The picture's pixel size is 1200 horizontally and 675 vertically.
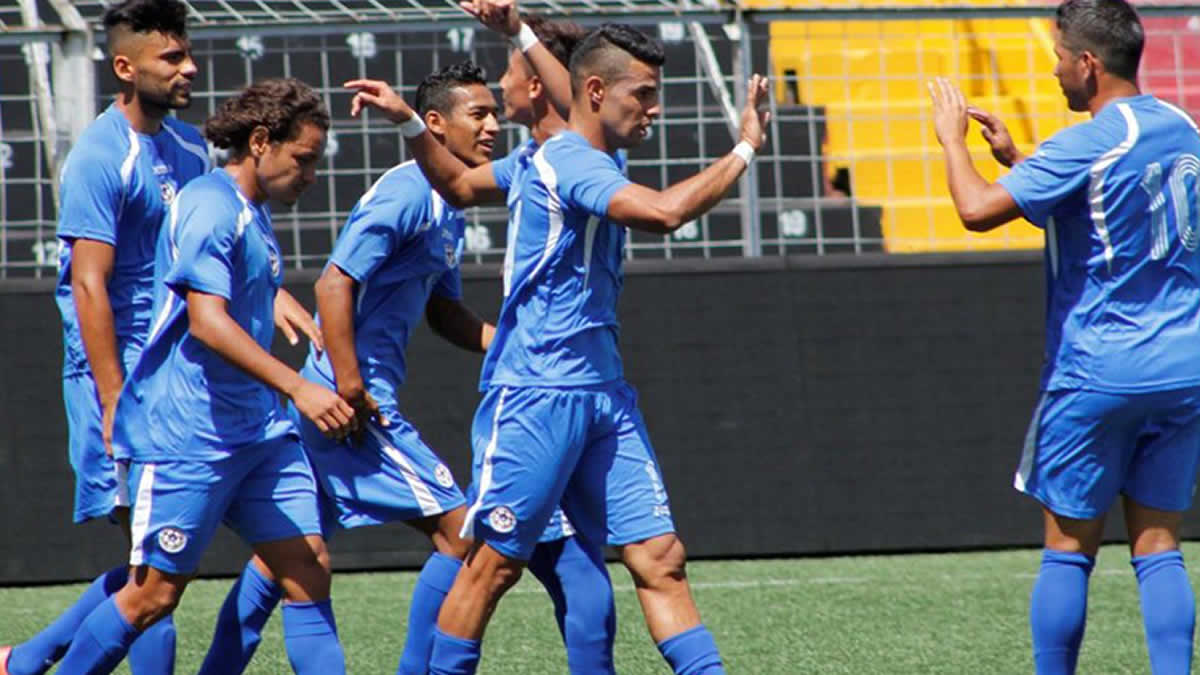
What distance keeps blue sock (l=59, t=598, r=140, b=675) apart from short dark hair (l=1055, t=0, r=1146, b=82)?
2.88 metres

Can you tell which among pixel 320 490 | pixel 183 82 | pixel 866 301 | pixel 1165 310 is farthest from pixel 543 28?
pixel 866 301

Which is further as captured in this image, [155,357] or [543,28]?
[543,28]

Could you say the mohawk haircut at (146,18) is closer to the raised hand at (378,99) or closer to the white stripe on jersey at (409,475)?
the raised hand at (378,99)

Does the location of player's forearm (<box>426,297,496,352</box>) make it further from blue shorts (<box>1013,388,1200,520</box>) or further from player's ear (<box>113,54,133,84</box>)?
blue shorts (<box>1013,388,1200,520</box>)

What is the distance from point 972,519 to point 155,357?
5.19 metres

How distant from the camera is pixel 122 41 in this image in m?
5.68

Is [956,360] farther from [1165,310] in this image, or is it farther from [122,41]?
[122,41]

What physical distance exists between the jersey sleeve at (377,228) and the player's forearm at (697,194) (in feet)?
3.94

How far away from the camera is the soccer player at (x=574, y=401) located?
16.5 feet

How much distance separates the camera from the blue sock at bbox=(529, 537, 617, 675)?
5516 mm

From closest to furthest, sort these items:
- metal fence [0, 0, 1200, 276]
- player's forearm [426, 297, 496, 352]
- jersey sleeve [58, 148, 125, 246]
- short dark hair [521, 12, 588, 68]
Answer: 1. jersey sleeve [58, 148, 125, 246]
2. short dark hair [521, 12, 588, 68]
3. player's forearm [426, 297, 496, 352]
4. metal fence [0, 0, 1200, 276]

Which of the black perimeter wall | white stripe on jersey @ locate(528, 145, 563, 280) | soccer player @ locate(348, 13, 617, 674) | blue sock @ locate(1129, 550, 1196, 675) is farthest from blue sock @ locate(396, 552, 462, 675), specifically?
the black perimeter wall

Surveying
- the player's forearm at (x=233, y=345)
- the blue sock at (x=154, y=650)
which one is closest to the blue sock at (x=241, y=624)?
the blue sock at (x=154, y=650)

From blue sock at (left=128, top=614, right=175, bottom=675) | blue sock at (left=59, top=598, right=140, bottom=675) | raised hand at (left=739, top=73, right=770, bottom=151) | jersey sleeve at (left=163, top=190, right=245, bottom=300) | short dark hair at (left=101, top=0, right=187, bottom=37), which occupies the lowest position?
blue sock at (left=128, top=614, right=175, bottom=675)
